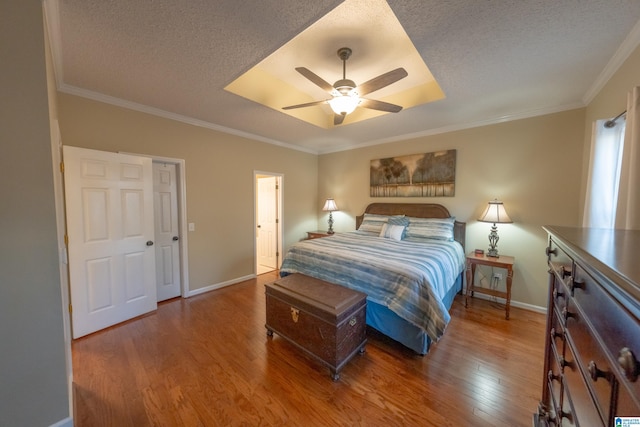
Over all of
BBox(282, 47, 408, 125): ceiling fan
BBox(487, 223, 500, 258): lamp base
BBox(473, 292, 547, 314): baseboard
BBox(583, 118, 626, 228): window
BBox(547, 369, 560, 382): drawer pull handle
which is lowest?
BBox(473, 292, 547, 314): baseboard

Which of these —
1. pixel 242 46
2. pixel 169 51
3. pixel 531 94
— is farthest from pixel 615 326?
pixel 531 94

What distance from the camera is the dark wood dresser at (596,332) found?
479 millimetres

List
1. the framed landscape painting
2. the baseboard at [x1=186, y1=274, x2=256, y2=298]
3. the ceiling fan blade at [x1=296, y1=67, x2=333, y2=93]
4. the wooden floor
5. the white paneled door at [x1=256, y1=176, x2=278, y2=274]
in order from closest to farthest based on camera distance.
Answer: the wooden floor, the ceiling fan blade at [x1=296, y1=67, x2=333, y2=93], the baseboard at [x1=186, y1=274, x2=256, y2=298], the framed landscape painting, the white paneled door at [x1=256, y1=176, x2=278, y2=274]

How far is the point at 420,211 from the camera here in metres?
3.76

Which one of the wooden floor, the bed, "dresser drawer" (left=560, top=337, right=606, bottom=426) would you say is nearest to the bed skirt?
the bed

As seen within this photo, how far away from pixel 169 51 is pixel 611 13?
2.98 metres

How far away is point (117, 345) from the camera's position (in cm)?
222

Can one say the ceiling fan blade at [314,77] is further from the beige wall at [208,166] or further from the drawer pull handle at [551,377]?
the drawer pull handle at [551,377]

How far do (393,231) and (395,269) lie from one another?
144 centimetres

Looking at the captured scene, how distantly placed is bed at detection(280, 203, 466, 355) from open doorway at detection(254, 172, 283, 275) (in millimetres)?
1615

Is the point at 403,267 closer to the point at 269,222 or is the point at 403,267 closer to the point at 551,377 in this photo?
the point at 551,377

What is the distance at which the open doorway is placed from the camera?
4594 mm

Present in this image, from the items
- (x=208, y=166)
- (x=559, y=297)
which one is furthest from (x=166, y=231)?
(x=559, y=297)

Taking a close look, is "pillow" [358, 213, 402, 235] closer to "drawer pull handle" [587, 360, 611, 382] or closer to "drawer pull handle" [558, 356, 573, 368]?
"drawer pull handle" [558, 356, 573, 368]
